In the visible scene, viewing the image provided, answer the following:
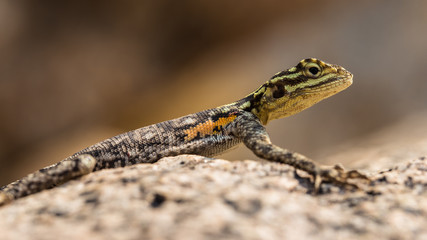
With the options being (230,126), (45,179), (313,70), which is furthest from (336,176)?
(45,179)

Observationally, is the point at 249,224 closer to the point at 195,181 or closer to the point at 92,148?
the point at 195,181

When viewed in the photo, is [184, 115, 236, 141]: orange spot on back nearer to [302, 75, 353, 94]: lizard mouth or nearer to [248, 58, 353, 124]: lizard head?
[248, 58, 353, 124]: lizard head

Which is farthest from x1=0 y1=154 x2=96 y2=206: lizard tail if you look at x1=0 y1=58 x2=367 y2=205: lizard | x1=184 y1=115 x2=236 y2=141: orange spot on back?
x1=184 y1=115 x2=236 y2=141: orange spot on back

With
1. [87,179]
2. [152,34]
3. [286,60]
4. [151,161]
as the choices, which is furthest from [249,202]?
[152,34]

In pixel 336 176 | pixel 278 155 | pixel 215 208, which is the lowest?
pixel 215 208

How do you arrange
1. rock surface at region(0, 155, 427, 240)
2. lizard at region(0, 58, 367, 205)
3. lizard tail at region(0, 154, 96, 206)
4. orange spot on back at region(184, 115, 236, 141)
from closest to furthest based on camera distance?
rock surface at region(0, 155, 427, 240) < lizard tail at region(0, 154, 96, 206) < lizard at region(0, 58, 367, 205) < orange spot on back at region(184, 115, 236, 141)

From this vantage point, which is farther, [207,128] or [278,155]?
[207,128]

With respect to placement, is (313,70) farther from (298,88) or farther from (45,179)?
(45,179)
